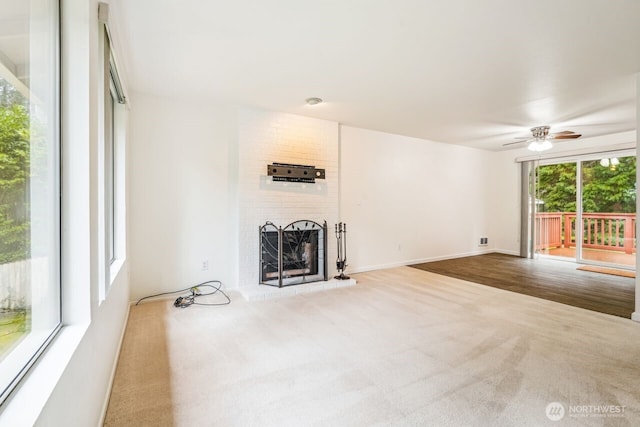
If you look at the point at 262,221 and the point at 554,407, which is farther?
the point at 262,221

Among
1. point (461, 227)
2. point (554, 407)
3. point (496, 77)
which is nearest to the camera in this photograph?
point (554, 407)

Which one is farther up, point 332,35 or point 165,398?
Result: point 332,35

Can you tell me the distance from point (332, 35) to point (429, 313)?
2.78 m

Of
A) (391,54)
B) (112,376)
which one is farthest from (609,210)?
(112,376)

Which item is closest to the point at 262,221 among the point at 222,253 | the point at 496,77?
the point at 222,253

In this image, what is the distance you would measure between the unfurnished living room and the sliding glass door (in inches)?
→ 1.8

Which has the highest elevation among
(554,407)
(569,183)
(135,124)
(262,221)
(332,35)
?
(332,35)

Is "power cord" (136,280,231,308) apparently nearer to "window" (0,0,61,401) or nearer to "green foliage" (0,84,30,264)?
"window" (0,0,61,401)

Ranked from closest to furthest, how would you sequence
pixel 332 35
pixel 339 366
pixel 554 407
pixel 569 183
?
pixel 554 407, pixel 339 366, pixel 332 35, pixel 569 183

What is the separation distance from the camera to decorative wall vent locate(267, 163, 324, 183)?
157 inches

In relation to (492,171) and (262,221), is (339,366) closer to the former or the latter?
(262,221)

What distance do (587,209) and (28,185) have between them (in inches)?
304

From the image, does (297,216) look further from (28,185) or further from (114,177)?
(28,185)

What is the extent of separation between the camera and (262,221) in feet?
13.1
